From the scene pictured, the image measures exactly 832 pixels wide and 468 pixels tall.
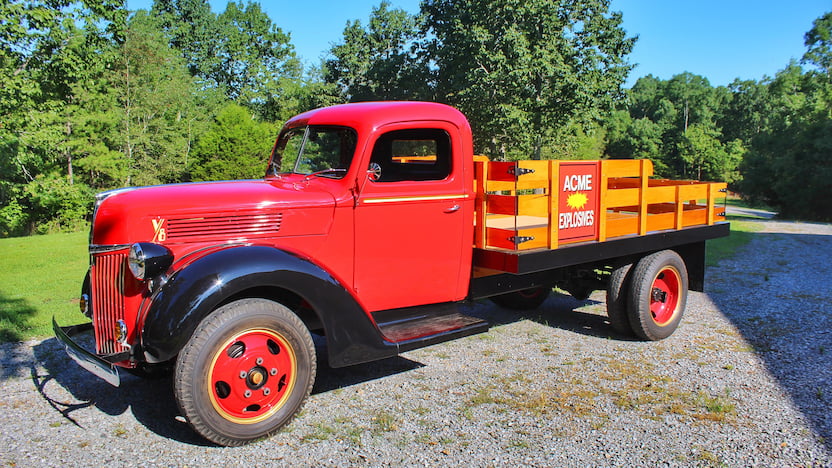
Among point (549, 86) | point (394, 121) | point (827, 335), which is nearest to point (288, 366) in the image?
point (394, 121)

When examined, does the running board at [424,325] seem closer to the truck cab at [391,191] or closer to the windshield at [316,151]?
the truck cab at [391,191]

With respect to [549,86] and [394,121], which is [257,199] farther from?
[549,86]

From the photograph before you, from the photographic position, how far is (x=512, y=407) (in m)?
4.22

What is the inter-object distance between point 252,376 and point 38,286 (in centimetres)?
597

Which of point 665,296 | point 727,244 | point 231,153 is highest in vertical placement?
point 231,153

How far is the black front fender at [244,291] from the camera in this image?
3.39 meters

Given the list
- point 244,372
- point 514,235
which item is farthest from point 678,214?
point 244,372

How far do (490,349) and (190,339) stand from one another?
2940 mm

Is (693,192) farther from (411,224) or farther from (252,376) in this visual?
(252,376)

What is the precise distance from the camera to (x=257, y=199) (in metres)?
3.98

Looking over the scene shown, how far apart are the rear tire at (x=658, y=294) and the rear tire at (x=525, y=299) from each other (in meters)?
1.24

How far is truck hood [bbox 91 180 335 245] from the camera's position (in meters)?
3.71

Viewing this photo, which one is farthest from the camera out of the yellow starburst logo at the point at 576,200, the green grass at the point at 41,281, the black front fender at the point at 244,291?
the green grass at the point at 41,281

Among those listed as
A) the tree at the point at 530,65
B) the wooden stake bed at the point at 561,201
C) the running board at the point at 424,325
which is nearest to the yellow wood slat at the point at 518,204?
the wooden stake bed at the point at 561,201
